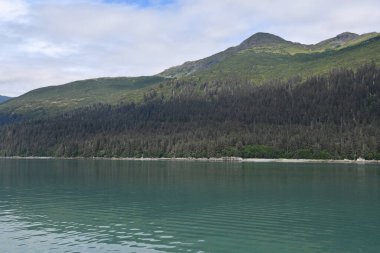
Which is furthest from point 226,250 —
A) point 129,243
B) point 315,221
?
point 315,221

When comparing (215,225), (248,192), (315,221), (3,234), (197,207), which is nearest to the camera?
(3,234)

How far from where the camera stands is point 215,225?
171ft

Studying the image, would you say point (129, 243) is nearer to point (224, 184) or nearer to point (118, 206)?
point (118, 206)

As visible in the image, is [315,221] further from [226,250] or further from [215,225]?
[226,250]

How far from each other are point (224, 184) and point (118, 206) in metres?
42.7

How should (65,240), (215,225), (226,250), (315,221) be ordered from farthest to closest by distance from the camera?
(315,221) → (215,225) → (65,240) → (226,250)

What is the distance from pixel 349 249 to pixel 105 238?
23.3 meters

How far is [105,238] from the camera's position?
44.6 m

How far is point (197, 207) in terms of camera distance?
66.9 m

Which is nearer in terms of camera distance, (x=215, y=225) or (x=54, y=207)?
(x=215, y=225)

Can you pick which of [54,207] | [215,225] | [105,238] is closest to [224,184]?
[54,207]

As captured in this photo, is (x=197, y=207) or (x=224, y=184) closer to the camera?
(x=197, y=207)

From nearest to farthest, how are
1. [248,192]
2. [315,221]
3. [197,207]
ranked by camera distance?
[315,221] < [197,207] < [248,192]

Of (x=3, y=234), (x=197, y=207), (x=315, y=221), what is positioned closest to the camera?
(x=3, y=234)
